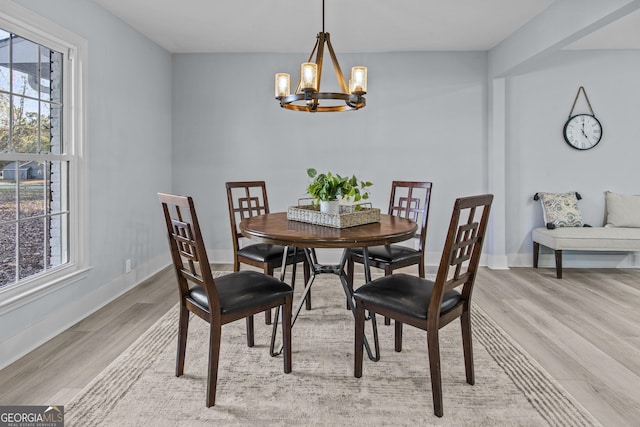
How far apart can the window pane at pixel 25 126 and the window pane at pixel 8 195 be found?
14cm

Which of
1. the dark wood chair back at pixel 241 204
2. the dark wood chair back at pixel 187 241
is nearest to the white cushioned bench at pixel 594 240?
the dark wood chair back at pixel 241 204

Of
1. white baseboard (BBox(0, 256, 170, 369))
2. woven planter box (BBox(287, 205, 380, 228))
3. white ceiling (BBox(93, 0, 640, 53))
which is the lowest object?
white baseboard (BBox(0, 256, 170, 369))

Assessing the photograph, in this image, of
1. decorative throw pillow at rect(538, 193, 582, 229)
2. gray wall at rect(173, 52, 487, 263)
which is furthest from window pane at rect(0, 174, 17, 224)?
decorative throw pillow at rect(538, 193, 582, 229)

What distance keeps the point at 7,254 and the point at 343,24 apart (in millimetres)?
3261

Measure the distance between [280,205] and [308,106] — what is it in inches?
91.0

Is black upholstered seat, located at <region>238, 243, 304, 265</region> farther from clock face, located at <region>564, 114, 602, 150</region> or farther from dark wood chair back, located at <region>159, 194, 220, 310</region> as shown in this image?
clock face, located at <region>564, 114, 602, 150</region>

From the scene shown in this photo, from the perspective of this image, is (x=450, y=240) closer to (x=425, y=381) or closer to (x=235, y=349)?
(x=425, y=381)

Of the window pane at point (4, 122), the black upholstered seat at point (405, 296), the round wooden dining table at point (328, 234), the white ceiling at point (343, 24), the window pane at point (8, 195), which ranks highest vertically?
the white ceiling at point (343, 24)

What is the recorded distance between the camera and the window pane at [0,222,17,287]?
Answer: 2416 millimetres

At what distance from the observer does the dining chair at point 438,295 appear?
175 cm

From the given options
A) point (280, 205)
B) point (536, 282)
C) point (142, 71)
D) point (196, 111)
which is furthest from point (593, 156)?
point (142, 71)

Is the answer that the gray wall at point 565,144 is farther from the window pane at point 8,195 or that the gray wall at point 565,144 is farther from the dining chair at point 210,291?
the window pane at point 8,195

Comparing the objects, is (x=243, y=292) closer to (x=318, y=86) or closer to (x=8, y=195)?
(x=318, y=86)

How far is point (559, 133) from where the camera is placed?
14.9 ft
